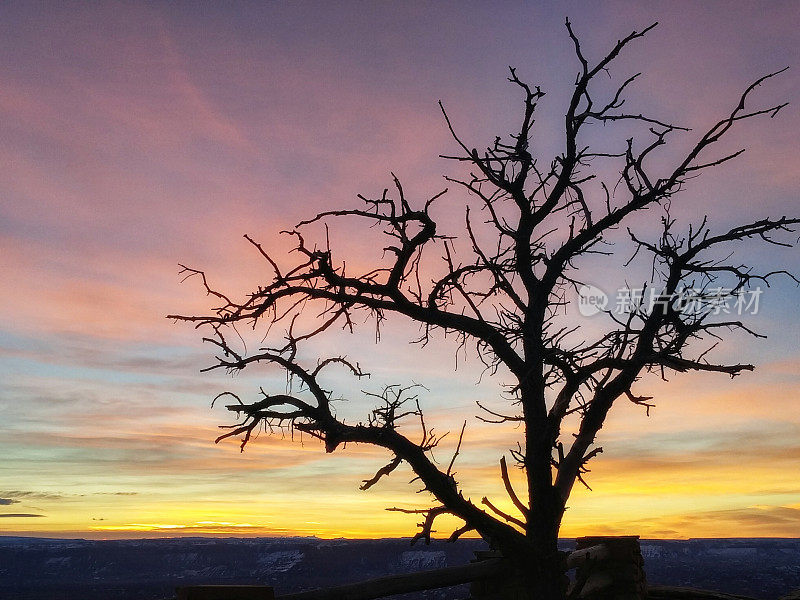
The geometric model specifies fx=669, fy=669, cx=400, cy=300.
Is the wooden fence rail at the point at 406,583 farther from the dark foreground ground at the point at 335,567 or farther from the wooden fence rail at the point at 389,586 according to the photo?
the dark foreground ground at the point at 335,567

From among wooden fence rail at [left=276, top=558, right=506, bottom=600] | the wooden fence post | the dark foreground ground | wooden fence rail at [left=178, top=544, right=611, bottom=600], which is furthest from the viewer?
the dark foreground ground

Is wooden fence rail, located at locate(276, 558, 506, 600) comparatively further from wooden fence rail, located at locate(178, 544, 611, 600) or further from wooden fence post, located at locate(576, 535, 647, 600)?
wooden fence post, located at locate(576, 535, 647, 600)

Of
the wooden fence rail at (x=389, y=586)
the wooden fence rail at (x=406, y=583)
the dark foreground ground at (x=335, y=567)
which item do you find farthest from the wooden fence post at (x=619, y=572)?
the dark foreground ground at (x=335, y=567)

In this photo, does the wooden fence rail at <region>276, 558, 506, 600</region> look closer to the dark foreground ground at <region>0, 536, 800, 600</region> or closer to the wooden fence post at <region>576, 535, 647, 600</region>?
the wooden fence post at <region>576, 535, 647, 600</region>

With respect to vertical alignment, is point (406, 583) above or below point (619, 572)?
below

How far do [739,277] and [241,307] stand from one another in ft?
15.6

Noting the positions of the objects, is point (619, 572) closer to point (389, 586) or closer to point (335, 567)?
point (389, 586)

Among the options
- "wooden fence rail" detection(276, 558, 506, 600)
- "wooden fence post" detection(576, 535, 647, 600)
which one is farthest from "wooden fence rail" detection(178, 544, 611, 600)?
"wooden fence post" detection(576, 535, 647, 600)

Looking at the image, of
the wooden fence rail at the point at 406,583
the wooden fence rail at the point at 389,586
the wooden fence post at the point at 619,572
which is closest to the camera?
the wooden fence rail at the point at 389,586

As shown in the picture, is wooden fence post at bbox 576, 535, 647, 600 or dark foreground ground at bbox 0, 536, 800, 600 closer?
wooden fence post at bbox 576, 535, 647, 600

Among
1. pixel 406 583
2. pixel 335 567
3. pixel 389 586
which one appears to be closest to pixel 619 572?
pixel 406 583

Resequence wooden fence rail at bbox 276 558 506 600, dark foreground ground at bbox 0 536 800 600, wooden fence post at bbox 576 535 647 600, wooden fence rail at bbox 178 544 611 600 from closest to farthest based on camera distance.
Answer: wooden fence rail at bbox 178 544 611 600
wooden fence rail at bbox 276 558 506 600
wooden fence post at bbox 576 535 647 600
dark foreground ground at bbox 0 536 800 600

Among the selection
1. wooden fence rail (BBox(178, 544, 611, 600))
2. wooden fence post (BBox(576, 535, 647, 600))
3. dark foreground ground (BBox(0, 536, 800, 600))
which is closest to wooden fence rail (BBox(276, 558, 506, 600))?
wooden fence rail (BBox(178, 544, 611, 600))

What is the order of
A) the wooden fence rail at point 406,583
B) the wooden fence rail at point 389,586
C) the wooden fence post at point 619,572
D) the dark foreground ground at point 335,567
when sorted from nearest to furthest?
the wooden fence rail at point 389,586, the wooden fence rail at point 406,583, the wooden fence post at point 619,572, the dark foreground ground at point 335,567
